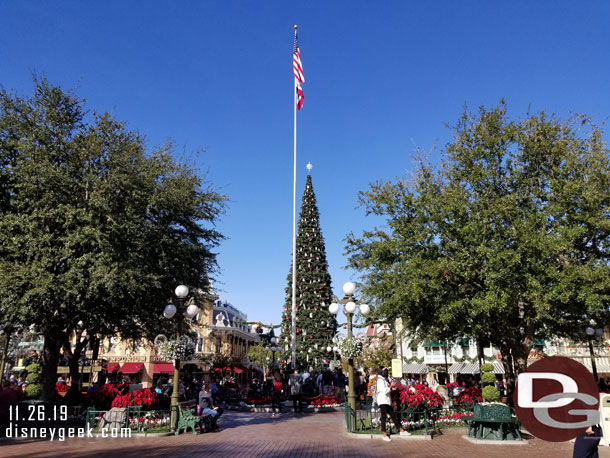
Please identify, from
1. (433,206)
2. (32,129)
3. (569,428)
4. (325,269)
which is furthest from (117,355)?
(569,428)

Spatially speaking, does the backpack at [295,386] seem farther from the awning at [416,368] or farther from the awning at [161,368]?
the awning at [161,368]

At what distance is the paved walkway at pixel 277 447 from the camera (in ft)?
31.1

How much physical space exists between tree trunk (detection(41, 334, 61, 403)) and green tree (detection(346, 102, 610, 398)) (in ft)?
37.9

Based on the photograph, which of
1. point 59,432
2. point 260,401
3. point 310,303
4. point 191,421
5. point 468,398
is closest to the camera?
point 59,432

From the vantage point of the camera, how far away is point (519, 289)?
1432cm

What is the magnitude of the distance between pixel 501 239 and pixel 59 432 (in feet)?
47.4

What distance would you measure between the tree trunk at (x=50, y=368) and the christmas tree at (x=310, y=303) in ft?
70.2

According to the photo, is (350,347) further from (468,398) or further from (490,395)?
(468,398)

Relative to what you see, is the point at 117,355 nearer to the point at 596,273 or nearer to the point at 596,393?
the point at 596,273

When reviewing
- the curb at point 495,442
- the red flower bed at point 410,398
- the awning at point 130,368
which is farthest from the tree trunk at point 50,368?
the awning at point 130,368

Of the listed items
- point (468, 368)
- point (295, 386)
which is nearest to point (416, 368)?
point (468, 368)

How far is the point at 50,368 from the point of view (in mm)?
15852

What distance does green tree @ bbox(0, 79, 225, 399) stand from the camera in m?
14.3

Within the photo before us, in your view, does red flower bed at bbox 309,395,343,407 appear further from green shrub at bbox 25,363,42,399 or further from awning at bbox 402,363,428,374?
awning at bbox 402,363,428,374
